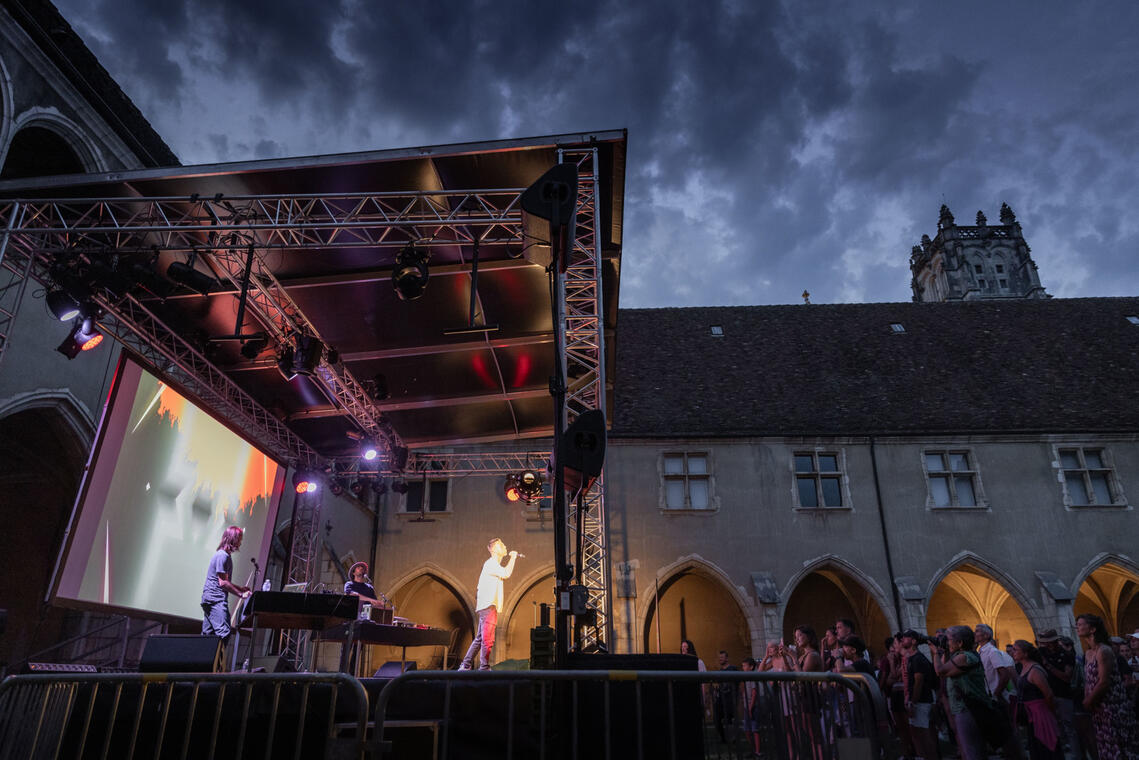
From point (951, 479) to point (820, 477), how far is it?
302 centimetres

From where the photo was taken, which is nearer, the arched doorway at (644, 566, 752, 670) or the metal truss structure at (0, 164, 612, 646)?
the metal truss structure at (0, 164, 612, 646)

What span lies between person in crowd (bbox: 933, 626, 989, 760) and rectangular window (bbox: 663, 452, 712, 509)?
1127cm

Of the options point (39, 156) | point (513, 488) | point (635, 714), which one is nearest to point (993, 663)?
point (635, 714)

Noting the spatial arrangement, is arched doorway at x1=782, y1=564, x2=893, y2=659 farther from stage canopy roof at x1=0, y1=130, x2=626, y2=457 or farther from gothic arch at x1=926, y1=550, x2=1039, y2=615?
stage canopy roof at x1=0, y1=130, x2=626, y2=457

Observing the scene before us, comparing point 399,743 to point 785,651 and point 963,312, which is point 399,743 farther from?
point 963,312

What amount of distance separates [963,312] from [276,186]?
811 inches

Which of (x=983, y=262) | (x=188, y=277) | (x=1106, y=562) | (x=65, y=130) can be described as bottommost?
(x=1106, y=562)

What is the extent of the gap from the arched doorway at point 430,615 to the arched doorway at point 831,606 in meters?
8.36

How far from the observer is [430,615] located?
2000cm

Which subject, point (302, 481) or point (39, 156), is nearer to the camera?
point (39, 156)

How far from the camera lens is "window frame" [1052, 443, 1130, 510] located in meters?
17.1

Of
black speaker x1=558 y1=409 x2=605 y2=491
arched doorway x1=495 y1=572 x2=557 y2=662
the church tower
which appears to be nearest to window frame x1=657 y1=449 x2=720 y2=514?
arched doorway x1=495 y1=572 x2=557 y2=662

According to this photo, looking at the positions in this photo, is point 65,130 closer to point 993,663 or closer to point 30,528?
point 30,528

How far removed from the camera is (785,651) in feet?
30.3
